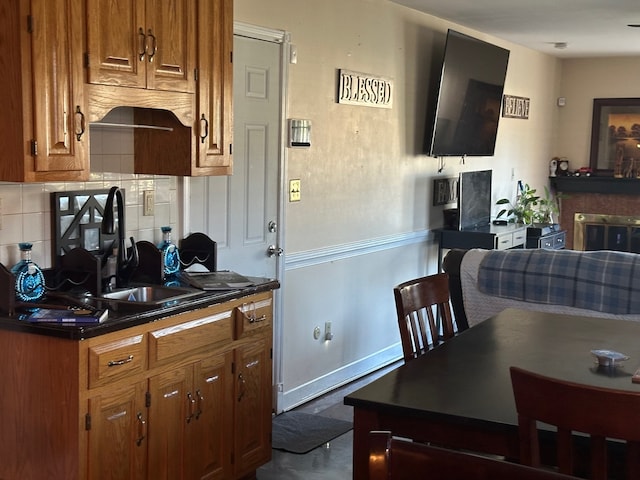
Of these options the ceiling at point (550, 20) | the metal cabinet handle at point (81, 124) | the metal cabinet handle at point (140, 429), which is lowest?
the metal cabinet handle at point (140, 429)

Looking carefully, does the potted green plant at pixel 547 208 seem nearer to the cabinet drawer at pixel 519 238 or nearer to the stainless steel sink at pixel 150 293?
the cabinet drawer at pixel 519 238

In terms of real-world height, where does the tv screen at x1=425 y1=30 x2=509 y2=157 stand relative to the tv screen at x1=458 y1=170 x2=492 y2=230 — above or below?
above

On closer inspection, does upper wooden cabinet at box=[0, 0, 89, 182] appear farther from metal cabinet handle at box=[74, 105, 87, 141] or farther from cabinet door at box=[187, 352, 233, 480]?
cabinet door at box=[187, 352, 233, 480]

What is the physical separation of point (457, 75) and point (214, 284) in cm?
355

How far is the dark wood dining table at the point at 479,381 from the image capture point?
84.9 inches

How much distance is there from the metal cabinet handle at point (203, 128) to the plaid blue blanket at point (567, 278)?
169 cm

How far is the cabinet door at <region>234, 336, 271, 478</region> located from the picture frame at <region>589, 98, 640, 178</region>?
650 centimetres

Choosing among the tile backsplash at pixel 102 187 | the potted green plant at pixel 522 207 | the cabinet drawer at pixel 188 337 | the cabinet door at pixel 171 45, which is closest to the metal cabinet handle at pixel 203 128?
the cabinet door at pixel 171 45

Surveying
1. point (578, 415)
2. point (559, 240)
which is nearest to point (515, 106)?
point (559, 240)

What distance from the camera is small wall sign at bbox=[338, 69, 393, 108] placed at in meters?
5.30

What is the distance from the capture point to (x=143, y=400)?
308cm

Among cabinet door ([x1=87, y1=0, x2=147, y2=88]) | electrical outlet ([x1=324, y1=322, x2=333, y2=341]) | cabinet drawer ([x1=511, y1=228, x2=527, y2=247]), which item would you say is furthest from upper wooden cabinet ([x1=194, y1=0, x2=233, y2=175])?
cabinet drawer ([x1=511, y1=228, x2=527, y2=247])

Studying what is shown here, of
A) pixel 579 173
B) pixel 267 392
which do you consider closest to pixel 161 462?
pixel 267 392

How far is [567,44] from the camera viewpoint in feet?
26.5
